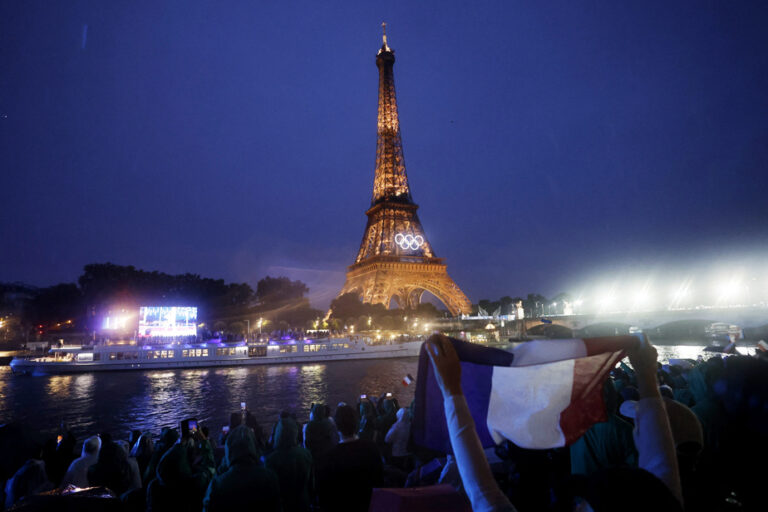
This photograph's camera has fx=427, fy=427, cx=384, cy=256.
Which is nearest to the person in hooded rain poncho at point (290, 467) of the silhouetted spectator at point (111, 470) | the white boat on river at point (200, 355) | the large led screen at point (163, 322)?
the silhouetted spectator at point (111, 470)

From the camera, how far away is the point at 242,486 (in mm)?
3139

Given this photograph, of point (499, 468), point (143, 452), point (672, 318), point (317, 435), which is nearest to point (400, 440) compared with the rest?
point (317, 435)

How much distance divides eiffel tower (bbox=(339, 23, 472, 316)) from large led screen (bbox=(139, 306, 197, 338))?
22569mm

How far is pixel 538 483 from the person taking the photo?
3.81 m

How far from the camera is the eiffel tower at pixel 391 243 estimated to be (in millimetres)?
58062

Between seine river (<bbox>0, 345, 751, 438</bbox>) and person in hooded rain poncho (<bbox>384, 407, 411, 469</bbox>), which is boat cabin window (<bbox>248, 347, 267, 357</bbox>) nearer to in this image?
seine river (<bbox>0, 345, 751, 438</bbox>)

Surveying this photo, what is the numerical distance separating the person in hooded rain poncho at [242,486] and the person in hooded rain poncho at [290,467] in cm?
56

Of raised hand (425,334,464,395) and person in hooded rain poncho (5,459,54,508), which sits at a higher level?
raised hand (425,334,464,395)

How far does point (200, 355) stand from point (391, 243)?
30.9 m

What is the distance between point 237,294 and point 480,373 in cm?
6658

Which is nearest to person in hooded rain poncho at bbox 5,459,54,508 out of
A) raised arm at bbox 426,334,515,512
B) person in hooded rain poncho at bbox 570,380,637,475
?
raised arm at bbox 426,334,515,512

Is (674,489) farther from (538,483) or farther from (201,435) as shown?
(201,435)

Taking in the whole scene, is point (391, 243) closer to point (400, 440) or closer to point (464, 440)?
point (400, 440)

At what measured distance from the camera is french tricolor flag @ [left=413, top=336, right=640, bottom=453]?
8.07ft
